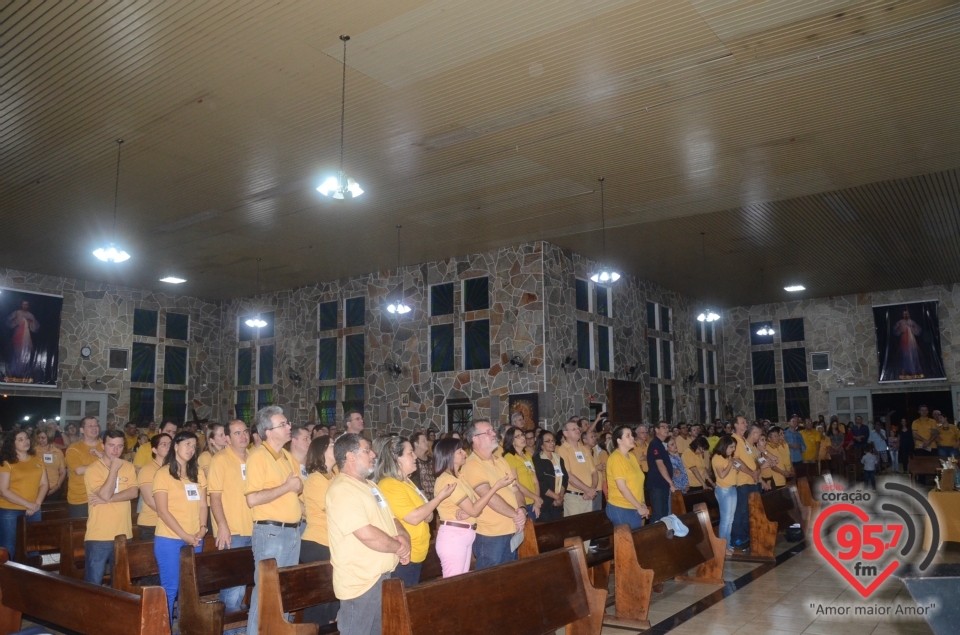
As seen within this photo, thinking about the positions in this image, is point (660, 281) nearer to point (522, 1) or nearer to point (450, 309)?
point (450, 309)

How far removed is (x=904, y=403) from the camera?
19.7m

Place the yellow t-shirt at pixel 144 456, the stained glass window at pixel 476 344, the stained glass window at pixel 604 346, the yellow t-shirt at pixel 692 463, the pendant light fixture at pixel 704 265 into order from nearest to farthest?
the yellow t-shirt at pixel 144 456 < the yellow t-shirt at pixel 692 463 < the pendant light fixture at pixel 704 265 < the stained glass window at pixel 476 344 < the stained glass window at pixel 604 346

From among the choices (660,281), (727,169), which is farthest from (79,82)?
(660,281)

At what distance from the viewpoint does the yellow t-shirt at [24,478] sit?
6.98 meters

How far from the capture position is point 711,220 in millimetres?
13562

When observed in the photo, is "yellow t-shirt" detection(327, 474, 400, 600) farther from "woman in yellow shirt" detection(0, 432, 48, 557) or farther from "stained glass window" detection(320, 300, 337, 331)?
"stained glass window" detection(320, 300, 337, 331)

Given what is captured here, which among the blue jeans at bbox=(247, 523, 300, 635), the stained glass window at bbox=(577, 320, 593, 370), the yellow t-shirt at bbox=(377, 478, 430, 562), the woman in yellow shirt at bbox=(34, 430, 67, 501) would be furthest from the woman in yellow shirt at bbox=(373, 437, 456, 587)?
the stained glass window at bbox=(577, 320, 593, 370)

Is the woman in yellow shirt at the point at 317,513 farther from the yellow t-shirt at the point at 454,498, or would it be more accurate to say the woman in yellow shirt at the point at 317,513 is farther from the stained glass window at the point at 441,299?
the stained glass window at the point at 441,299

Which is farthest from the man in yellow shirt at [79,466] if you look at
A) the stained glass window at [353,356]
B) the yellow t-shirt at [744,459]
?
the stained glass window at [353,356]

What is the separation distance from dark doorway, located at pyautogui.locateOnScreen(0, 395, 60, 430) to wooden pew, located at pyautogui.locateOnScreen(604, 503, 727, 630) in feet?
47.6

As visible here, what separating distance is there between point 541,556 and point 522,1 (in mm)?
4696

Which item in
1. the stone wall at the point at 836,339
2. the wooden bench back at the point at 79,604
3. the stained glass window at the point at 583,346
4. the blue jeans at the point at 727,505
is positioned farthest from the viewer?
the stone wall at the point at 836,339

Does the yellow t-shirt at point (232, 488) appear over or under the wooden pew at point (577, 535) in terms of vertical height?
over

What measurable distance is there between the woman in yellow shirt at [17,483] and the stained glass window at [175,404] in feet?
39.5
